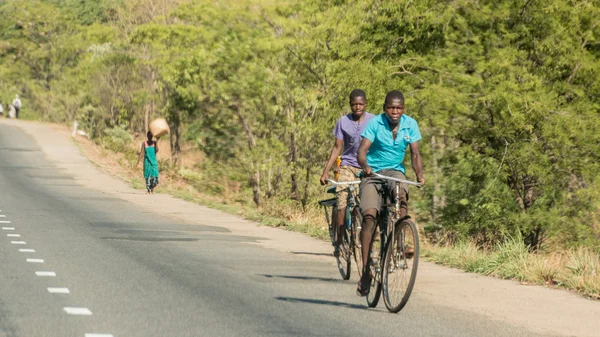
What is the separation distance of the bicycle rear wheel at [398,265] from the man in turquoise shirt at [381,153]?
40 centimetres

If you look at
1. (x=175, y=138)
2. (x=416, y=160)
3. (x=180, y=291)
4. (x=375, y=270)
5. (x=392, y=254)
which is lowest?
(x=180, y=291)

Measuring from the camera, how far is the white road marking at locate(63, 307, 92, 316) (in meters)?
8.55

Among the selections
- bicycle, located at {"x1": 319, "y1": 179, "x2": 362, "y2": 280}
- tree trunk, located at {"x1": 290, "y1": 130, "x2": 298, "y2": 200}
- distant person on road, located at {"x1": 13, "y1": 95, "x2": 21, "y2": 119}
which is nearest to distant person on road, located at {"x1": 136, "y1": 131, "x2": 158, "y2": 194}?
tree trunk, located at {"x1": 290, "y1": 130, "x2": 298, "y2": 200}

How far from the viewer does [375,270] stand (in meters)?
9.04

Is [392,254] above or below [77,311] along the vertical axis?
above


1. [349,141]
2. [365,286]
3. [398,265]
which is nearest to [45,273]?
[349,141]

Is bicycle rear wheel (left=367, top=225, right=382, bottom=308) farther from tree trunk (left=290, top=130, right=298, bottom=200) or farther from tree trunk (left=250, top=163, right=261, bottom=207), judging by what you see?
tree trunk (left=250, top=163, right=261, bottom=207)

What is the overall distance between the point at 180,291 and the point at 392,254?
231cm

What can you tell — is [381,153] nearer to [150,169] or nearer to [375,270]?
[375,270]

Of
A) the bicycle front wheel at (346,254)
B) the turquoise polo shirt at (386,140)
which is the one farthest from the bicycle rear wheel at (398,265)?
the bicycle front wheel at (346,254)

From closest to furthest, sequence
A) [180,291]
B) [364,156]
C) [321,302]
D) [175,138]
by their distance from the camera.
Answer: [364,156]
[321,302]
[180,291]
[175,138]

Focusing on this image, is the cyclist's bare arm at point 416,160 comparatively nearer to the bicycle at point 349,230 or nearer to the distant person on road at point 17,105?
the bicycle at point 349,230

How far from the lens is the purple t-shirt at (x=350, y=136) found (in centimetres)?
1109

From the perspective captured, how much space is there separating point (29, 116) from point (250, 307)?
2498 inches
